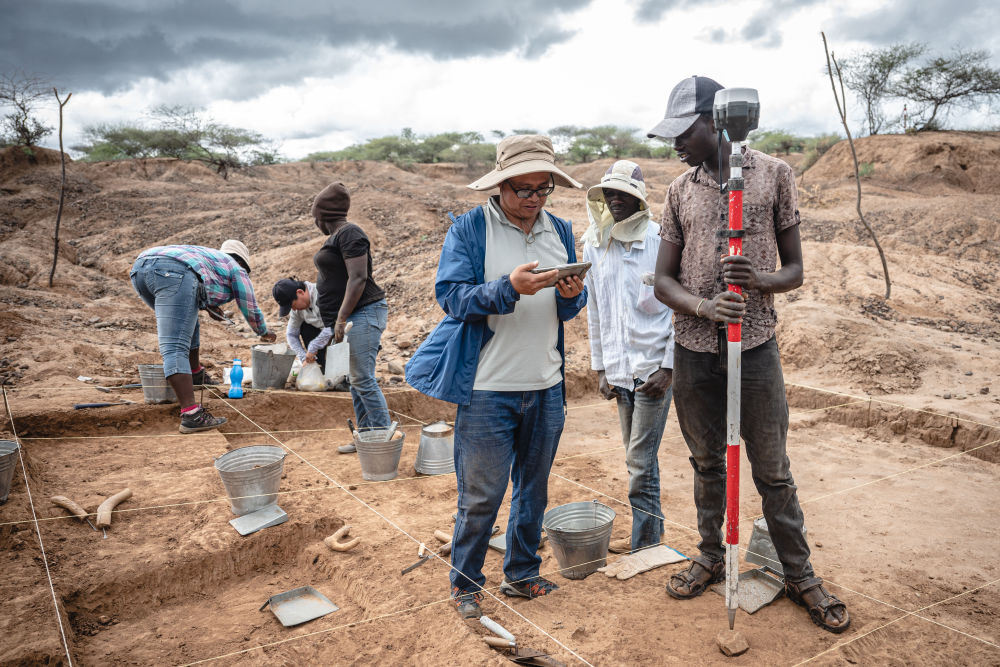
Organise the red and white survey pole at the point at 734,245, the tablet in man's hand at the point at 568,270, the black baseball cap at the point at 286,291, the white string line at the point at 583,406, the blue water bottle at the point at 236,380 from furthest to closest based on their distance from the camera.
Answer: the blue water bottle at the point at 236,380 < the white string line at the point at 583,406 < the black baseball cap at the point at 286,291 < the tablet in man's hand at the point at 568,270 < the red and white survey pole at the point at 734,245

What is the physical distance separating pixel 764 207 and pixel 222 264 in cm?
432

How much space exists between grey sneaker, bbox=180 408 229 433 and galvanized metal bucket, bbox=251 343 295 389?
92 centimetres

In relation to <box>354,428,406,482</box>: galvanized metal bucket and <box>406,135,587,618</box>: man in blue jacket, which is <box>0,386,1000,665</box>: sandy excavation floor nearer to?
<box>354,428,406,482</box>: galvanized metal bucket

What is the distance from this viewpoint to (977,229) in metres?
11.5

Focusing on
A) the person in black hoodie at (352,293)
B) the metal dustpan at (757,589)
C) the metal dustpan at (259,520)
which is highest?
the person in black hoodie at (352,293)

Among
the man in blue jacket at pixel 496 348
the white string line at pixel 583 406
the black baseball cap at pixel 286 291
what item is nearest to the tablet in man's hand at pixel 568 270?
the man in blue jacket at pixel 496 348

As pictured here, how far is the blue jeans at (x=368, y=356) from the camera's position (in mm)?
4578

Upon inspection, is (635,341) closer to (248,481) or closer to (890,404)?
(248,481)

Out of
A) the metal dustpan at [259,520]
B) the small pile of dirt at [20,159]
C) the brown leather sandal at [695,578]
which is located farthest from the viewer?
the small pile of dirt at [20,159]

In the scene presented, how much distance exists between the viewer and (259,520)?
147 inches

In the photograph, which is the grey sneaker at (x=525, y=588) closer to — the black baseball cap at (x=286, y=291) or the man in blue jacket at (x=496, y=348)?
the man in blue jacket at (x=496, y=348)

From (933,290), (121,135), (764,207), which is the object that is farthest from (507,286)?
(121,135)

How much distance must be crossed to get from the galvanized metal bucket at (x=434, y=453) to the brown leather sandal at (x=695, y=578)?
232cm

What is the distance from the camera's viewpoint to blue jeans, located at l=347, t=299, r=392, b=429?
15.0 ft
